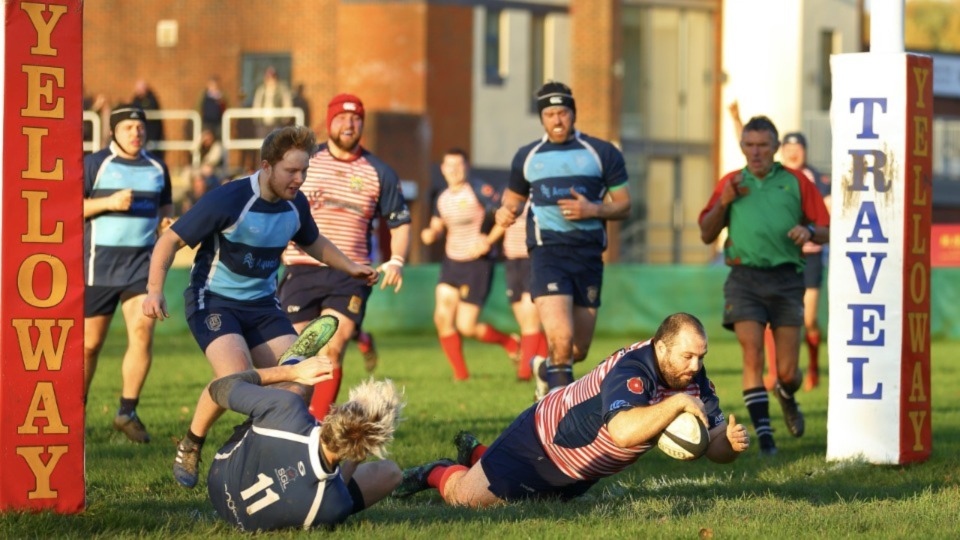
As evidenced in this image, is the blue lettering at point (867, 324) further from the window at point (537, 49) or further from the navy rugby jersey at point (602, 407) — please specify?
the window at point (537, 49)

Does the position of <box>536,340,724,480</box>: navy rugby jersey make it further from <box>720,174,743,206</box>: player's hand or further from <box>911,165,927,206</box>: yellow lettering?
<box>720,174,743,206</box>: player's hand

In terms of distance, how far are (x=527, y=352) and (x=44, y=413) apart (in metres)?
10.2

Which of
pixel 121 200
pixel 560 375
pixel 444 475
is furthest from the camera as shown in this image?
pixel 560 375

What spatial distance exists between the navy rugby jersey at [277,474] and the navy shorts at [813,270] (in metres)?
9.84

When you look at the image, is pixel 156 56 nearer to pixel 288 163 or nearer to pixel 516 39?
pixel 516 39

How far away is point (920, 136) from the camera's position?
1095 centimetres

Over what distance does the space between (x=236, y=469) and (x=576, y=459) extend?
1738 millimetres

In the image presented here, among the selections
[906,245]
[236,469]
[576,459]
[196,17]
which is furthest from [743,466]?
[196,17]

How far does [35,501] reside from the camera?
781 cm

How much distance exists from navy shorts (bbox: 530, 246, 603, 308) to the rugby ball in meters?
4.23

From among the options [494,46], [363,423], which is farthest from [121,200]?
[494,46]

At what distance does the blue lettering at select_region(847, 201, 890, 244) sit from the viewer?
10867mm

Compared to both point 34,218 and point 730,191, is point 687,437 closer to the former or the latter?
point 34,218

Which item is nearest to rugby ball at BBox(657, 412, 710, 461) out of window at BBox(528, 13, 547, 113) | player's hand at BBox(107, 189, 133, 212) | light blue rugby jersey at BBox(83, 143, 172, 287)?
player's hand at BBox(107, 189, 133, 212)
